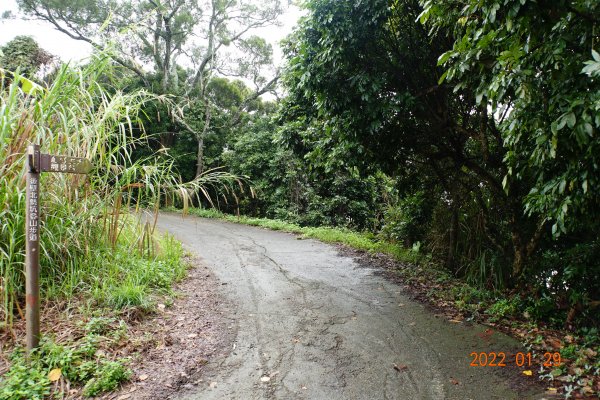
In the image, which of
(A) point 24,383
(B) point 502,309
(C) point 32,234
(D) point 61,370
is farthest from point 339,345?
(C) point 32,234

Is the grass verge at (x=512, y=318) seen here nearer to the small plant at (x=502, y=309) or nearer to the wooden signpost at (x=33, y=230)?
the small plant at (x=502, y=309)

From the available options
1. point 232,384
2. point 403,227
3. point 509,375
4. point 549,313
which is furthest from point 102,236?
point 403,227

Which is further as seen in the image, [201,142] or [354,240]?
[201,142]

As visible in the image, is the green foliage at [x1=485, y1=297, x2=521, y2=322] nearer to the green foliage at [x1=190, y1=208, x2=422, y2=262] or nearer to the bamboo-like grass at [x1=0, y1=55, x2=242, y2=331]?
the green foliage at [x1=190, y1=208, x2=422, y2=262]

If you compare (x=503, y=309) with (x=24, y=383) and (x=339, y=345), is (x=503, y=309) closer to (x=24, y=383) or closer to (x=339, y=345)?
(x=339, y=345)

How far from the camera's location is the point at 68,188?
339 cm

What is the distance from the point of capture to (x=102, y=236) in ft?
12.3

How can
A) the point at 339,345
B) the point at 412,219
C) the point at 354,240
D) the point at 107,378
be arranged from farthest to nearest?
the point at 354,240
the point at 412,219
the point at 339,345
the point at 107,378

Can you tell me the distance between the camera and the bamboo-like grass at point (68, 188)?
3.02 meters

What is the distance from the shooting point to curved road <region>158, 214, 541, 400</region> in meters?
2.71

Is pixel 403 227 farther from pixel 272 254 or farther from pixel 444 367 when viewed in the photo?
pixel 444 367
